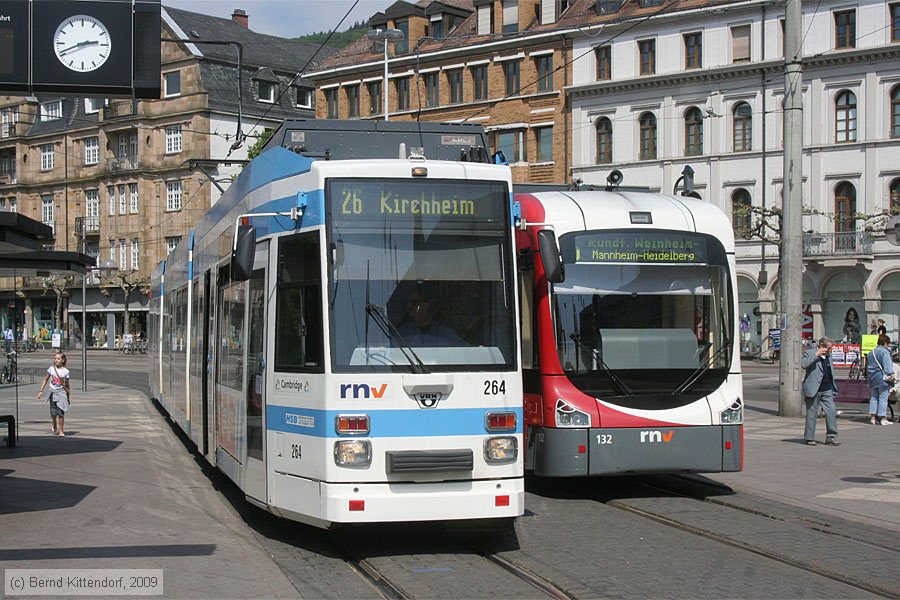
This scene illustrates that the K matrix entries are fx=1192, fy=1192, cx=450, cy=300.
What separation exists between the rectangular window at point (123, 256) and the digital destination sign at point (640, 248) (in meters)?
67.8

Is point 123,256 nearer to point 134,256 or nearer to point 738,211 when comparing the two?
point 134,256

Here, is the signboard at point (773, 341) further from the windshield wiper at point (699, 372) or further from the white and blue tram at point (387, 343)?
the white and blue tram at point (387, 343)

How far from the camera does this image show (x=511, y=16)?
5966cm

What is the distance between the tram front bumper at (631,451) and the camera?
12281 mm

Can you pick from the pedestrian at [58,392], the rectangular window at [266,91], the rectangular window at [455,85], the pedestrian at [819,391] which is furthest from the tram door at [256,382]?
the rectangular window at [266,91]

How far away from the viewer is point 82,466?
15.7 metres

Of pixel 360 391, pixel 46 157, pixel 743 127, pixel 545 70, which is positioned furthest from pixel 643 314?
pixel 46 157

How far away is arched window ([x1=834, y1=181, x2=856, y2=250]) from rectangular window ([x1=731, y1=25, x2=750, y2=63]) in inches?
277

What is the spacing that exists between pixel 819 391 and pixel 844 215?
35.7 metres

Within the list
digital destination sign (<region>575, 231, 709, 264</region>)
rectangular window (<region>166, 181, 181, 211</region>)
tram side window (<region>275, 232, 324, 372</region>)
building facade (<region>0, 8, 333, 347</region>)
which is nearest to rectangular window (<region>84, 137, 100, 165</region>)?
building facade (<region>0, 8, 333, 347</region>)

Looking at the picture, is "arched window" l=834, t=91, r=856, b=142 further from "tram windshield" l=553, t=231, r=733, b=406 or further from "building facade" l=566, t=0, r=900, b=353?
"tram windshield" l=553, t=231, r=733, b=406

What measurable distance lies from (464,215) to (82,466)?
27.4 ft

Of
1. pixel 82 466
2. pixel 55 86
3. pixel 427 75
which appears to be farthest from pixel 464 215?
pixel 427 75

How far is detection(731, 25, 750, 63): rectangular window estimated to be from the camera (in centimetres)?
5209
